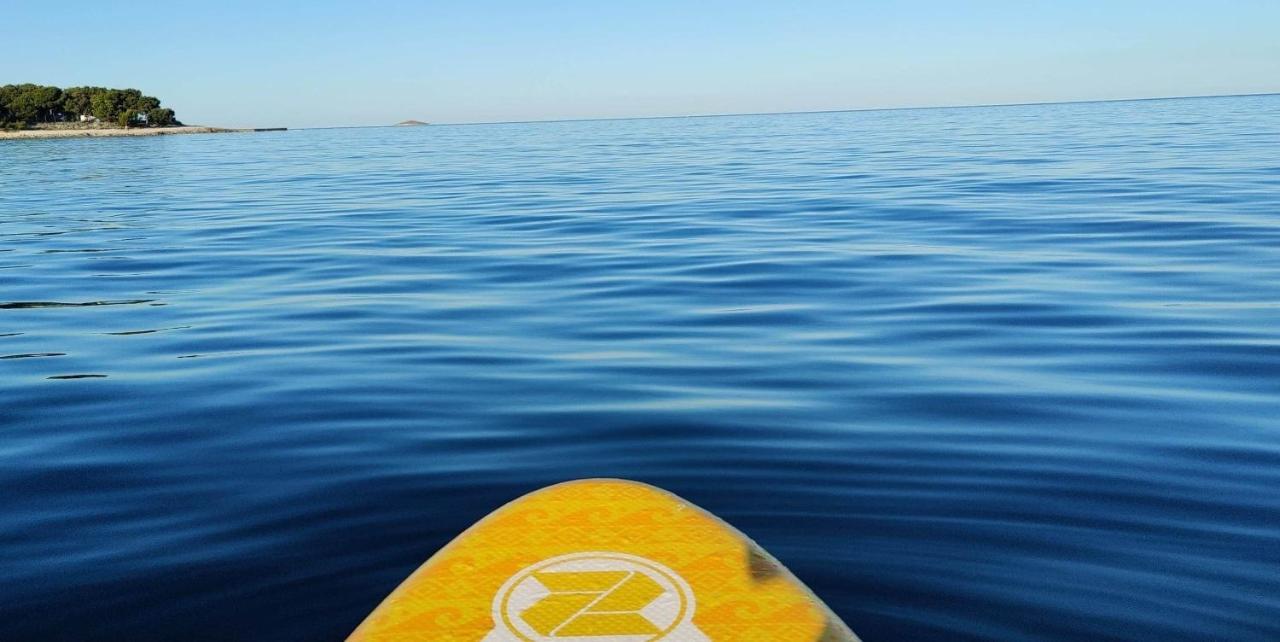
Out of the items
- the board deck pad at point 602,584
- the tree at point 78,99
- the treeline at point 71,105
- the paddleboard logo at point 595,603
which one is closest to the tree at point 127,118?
the treeline at point 71,105

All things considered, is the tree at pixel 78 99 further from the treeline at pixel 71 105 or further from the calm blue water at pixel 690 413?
the calm blue water at pixel 690 413

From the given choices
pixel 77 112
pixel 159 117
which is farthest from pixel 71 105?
pixel 159 117

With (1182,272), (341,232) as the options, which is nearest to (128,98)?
(341,232)

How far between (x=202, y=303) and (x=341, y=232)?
198 inches

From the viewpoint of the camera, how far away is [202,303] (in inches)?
328

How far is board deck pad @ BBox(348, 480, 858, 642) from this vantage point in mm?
2434

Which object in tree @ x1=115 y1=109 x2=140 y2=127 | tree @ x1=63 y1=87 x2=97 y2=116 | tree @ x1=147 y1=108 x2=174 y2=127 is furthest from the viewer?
tree @ x1=147 y1=108 x2=174 y2=127

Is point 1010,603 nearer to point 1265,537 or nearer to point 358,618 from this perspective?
point 1265,537

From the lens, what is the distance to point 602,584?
2.61 metres

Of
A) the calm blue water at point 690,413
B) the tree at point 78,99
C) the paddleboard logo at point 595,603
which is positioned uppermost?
the tree at point 78,99

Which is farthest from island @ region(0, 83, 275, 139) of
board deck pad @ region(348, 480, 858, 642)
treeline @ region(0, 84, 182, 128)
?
board deck pad @ region(348, 480, 858, 642)

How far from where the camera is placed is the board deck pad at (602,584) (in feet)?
7.98

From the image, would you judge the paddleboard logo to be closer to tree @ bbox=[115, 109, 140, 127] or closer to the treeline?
the treeline

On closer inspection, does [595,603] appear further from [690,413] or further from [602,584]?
[690,413]
